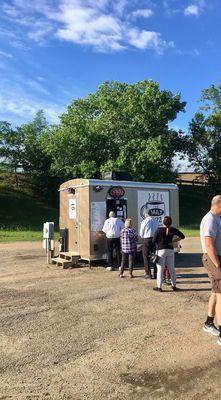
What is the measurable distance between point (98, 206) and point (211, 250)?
7.82 m

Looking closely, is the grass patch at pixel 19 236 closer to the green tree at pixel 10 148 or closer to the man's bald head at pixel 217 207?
the green tree at pixel 10 148

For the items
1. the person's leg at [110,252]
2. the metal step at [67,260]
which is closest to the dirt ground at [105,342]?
the person's leg at [110,252]

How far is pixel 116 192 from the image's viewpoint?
47.1 ft

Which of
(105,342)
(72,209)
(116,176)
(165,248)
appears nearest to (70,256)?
(72,209)

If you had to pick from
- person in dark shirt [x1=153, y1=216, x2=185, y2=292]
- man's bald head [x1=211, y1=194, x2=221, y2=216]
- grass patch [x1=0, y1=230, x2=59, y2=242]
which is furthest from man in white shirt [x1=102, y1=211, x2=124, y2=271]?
grass patch [x1=0, y1=230, x2=59, y2=242]

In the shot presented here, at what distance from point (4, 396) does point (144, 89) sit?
34.9 meters

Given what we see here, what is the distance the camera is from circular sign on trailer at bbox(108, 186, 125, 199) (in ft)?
46.8

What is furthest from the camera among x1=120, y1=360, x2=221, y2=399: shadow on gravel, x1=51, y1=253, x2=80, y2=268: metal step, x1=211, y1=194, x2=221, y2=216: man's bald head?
x1=51, y1=253, x2=80, y2=268: metal step

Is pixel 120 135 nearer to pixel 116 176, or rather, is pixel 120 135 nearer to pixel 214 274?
pixel 116 176

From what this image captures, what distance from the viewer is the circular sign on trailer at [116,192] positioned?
1425 centimetres

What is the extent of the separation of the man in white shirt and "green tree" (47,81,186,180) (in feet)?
69.3

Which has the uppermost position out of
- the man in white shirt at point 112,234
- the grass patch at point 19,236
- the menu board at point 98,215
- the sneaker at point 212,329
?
the menu board at point 98,215

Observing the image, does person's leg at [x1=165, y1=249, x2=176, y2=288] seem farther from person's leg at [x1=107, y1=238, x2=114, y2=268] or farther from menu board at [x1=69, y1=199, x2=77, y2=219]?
menu board at [x1=69, y1=199, x2=77, y2=219]

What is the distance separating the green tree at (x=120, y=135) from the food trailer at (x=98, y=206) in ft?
61.8
